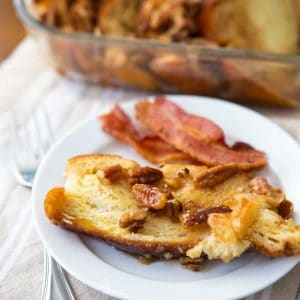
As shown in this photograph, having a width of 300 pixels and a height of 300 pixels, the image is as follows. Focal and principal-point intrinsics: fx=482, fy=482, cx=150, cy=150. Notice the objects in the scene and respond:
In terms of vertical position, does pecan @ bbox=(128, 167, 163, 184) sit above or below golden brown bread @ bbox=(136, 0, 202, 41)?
below

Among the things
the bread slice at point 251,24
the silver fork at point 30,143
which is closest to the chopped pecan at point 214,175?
the silver fork at point 30,143

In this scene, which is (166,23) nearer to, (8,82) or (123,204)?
(8,82)

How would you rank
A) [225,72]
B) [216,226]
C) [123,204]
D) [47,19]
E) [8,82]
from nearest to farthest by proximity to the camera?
1. [216,226]
2. [123,204]
3. [225,72]
4. [47,19]
5. [8,82]

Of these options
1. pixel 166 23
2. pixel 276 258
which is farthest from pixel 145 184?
pixel 166 23

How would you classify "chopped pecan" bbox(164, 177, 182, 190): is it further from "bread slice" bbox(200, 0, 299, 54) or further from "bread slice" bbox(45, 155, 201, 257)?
"bread slice" bbox(200, 0, 299, 54)

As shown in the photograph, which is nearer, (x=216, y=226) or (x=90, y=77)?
(x=216, y=226)

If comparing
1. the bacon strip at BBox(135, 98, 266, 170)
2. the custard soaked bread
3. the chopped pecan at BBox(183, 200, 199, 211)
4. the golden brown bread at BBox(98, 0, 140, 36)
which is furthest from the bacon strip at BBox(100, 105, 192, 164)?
the golden brown bread at BBox(98, 0, 140, 36)

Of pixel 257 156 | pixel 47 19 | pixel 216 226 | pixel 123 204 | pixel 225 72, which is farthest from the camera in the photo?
pixel 47 19
